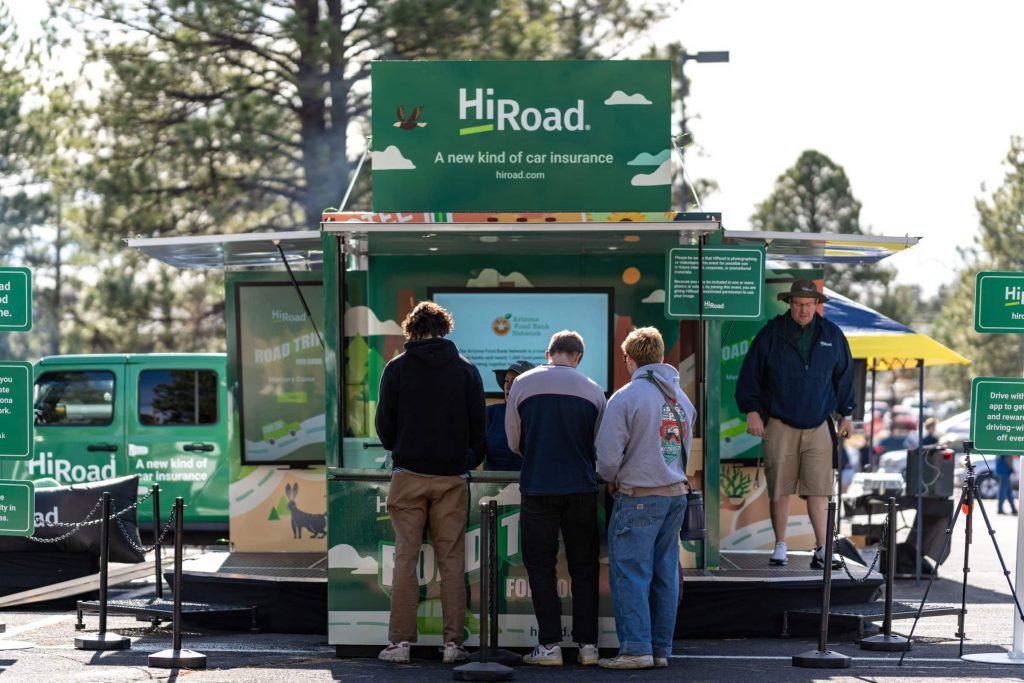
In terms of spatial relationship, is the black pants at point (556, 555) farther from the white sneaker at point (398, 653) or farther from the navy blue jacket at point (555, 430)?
the white sneaker at point (398, 653)

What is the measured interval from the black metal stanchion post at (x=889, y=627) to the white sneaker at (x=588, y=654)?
1.83m

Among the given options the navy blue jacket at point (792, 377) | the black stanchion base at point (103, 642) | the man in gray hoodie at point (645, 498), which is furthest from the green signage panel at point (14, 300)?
the navy blue jacket at point (792, 377)

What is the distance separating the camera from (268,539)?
38.3 feet

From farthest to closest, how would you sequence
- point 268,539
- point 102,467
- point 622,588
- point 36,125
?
point 36,125
point 102,467
point 268,539
point 622,588

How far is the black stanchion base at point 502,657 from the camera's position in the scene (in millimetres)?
8273

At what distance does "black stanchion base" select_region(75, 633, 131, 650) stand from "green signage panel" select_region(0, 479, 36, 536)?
2.49ft

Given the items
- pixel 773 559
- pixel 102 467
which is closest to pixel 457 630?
pixel 773 559

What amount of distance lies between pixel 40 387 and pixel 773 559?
796cm

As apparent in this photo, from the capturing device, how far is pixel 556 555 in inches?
332

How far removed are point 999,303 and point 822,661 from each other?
2301 mm

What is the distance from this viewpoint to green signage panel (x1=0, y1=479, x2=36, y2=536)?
9.16 meters

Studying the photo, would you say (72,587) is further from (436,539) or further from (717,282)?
(717,282)

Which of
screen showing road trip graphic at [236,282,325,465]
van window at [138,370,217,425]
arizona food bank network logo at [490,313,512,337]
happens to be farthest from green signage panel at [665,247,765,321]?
van window at [138,370,217,425]

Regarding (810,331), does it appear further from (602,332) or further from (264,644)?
(264,644)
